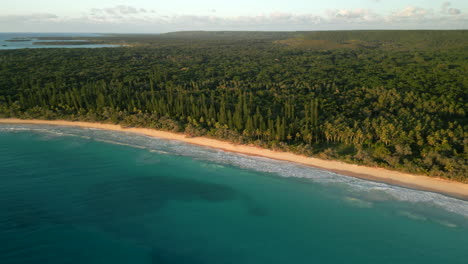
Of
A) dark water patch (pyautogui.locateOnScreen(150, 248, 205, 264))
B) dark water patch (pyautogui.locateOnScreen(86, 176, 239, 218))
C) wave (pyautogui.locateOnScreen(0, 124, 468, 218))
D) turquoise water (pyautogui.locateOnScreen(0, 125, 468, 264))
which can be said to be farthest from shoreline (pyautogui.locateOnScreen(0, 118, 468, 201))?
dark water patch (pyautogui.locateOnScreen(150, 248, 205, 264))

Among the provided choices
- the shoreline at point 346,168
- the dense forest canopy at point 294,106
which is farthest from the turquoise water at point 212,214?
the dense forest canopy at point 294,106

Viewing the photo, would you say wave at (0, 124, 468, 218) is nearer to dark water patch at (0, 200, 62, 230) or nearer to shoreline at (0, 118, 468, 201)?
shoreline at (0, 118, 468, 201)

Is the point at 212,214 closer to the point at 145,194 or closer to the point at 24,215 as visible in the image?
the point at 145,194

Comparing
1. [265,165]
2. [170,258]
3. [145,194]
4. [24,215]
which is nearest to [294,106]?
[265,165]

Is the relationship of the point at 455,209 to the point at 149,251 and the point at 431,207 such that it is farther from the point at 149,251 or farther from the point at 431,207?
the point at 149,251

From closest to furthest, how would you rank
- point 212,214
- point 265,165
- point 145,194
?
point 212,214
point 145,194
point 265,165
